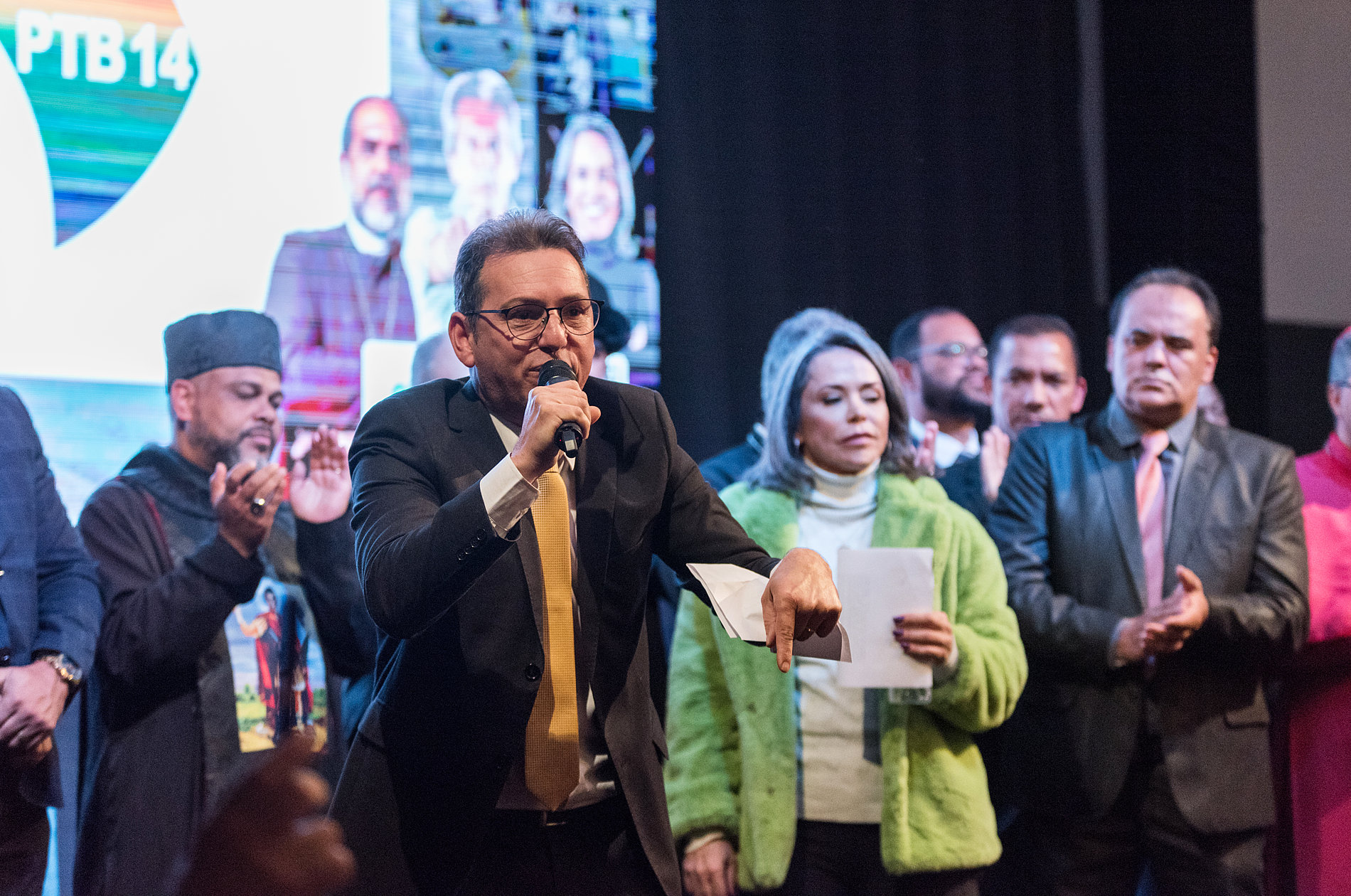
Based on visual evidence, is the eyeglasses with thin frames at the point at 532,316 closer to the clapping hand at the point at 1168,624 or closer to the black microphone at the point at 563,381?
the black microphone at the point at 563,381

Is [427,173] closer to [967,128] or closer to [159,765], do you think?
[159,765]

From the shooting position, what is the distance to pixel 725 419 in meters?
4.43

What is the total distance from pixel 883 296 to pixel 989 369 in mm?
581

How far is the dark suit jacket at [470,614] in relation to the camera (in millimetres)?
1645

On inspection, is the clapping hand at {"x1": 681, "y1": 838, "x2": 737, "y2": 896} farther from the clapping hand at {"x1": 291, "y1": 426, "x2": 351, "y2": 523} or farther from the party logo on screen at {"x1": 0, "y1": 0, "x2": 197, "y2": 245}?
the party logo on screen at {"x1": 0, "y1": 0, "x2": 197, "y2": 245}

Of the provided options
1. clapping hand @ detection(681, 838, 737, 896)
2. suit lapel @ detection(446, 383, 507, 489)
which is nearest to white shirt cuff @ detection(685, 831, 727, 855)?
clapping hand @ detection(681, 838, 737, 896)

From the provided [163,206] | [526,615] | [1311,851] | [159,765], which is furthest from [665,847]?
[163,206]

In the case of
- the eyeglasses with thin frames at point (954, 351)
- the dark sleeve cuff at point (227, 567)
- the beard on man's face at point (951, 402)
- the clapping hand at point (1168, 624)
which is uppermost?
the eyeglasses with thin frames at point (954, 351)

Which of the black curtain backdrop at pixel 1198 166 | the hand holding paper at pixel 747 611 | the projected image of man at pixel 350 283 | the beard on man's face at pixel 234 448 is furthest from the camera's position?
the black curtain backdrop at pixel 1198 166

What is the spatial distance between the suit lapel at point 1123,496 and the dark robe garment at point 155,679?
209 cm

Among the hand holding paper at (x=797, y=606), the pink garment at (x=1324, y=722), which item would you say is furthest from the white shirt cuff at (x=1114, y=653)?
the hand holding paper at (x=797, y=606)

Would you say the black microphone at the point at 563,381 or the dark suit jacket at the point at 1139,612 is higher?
the black microphone at the point at 563,381

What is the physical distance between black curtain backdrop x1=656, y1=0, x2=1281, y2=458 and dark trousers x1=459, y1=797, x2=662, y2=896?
103 inches

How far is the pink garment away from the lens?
3.24 metres
